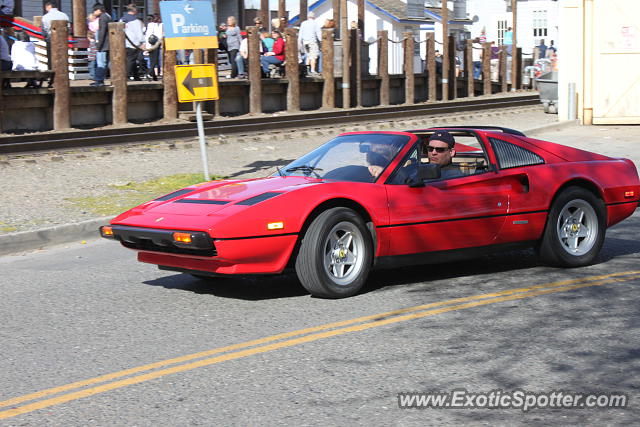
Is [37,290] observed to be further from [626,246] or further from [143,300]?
[626,246]

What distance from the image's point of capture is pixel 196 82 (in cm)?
1445

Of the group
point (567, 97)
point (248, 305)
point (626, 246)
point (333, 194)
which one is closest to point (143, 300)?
point (248, 305)

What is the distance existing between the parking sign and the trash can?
15690 millimetres

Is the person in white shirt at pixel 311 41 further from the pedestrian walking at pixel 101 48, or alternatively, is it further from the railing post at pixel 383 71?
the pedestrian walking at pixel 101 48

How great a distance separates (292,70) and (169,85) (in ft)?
15.0

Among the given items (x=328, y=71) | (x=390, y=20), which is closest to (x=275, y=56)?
(x=328, y=71)

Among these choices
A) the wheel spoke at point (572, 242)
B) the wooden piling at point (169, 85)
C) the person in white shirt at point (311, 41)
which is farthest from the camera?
the person in white shirt at point (311, 41)

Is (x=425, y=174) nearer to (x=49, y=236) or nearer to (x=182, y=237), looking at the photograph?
(x=182, y=237)

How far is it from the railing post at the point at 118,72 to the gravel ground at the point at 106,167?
1.73 m

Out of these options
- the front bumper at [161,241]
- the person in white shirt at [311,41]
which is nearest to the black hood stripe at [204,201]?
the front bumper at [161,241]

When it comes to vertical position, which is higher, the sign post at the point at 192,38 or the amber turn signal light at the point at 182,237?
the sign post at the point at 192,38

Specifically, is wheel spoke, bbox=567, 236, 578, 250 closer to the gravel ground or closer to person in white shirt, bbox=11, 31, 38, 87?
the gravel ground

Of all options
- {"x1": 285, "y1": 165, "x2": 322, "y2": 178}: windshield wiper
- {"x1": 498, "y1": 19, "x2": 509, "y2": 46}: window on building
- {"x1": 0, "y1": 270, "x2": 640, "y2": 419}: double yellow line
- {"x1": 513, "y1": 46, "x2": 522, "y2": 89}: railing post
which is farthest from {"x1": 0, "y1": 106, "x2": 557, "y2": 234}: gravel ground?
{"x1": 498, "y1": 19, "x2": 509, "y2": 46}: window on building

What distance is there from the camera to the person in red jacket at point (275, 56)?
24891 mm
